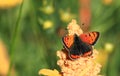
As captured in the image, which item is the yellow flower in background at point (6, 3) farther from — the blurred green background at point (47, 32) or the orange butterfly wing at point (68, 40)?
the orange butterfly wing at point (68, 40)

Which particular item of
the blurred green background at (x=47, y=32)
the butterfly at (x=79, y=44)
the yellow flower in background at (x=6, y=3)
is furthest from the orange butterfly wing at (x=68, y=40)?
the yellow flower in background at (x=6, y=3)

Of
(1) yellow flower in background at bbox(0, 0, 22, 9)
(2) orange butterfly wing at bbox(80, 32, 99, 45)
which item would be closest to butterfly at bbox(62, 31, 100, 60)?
(2) orange butterfly wing at bbox(80, 32, 99, 45)

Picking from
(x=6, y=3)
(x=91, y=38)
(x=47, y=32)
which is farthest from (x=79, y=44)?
(x=6, y=3)

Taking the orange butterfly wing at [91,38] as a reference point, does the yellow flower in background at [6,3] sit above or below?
above

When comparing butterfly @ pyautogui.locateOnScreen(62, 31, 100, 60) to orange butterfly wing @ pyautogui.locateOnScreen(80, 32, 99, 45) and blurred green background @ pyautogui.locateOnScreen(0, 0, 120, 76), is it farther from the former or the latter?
blurred green background @ pyautogui.locateOnScreen(0, 0, 120, 76)

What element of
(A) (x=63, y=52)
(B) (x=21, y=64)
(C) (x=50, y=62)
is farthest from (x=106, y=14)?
(A) (x=63, y=52)

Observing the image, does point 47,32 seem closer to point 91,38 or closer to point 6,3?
point 6,3
